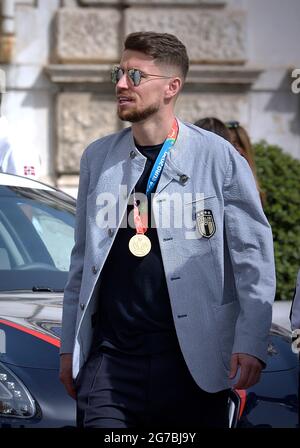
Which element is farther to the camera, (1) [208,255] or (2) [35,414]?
(2) [35,414]

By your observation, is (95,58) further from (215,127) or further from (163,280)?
(163,280)

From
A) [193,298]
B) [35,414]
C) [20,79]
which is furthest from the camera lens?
[20,79]

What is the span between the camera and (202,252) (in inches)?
134

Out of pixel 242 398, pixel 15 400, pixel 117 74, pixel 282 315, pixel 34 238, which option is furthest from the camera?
pixel 282 315

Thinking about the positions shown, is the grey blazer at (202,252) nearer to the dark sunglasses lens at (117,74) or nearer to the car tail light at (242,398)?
the dark sunglasses lens at (117,74)

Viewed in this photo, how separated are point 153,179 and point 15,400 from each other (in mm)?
898

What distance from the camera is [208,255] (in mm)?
3414

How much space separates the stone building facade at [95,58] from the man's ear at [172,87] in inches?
274

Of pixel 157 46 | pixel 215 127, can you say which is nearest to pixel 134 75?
pixel 157 46

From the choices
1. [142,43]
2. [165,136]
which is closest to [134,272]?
[165,136]

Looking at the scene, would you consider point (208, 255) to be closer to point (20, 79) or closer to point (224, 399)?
point (224, 399)

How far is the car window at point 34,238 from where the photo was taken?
495 centimetres

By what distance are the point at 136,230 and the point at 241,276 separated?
36 centimetres

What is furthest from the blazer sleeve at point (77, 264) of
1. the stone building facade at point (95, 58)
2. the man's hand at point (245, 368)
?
the stone building facade at point (95, 58)
